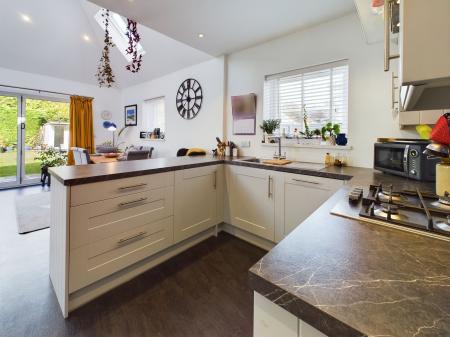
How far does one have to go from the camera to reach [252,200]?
237 centimetres

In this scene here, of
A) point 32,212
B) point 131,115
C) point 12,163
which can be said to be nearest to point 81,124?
point 131,115

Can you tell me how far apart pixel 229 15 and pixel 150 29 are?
6.36 ft

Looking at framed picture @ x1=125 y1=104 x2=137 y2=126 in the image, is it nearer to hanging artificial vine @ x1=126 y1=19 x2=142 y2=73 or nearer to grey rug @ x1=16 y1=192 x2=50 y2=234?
grey rug @ x1=16 y1=192 x2=50 y2=234

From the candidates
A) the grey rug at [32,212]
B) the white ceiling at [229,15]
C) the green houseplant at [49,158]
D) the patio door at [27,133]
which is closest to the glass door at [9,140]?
the patio door at [27,133]

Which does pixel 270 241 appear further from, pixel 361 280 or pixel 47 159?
pixel 47 159

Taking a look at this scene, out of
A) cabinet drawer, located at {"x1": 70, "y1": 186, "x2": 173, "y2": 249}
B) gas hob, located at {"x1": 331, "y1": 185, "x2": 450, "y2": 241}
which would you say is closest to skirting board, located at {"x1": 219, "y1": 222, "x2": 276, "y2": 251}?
cabinet drawer, located at {"x1": 70, "y1": 186, "x2": 173, "y2": 249}

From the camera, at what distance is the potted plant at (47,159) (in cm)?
494

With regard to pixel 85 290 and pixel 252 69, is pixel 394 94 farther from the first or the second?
pixel 85 290

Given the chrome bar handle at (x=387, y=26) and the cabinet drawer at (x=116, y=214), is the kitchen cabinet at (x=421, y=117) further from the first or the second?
the cabinet drawer at (x=116, y=214)

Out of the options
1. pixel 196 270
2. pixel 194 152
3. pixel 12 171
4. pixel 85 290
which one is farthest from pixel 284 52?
pixel 12 171

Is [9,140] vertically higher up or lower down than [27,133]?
lower down

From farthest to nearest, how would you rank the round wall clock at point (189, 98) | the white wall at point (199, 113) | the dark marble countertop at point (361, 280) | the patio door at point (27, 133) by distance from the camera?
the patio door at point (27, 133) < the round wall clock at point (189, 98) < the white wall at point (199, 113) < the dark marble countertop at point (361, 280)

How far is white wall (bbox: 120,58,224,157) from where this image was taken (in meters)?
3.38

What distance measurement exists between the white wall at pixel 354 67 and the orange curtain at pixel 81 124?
470cm
